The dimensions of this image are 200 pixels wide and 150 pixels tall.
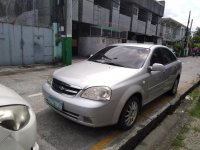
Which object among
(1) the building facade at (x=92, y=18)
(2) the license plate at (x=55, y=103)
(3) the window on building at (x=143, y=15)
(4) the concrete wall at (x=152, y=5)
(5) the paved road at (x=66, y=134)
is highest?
(4) the concrete wall at (x=152, y=5)

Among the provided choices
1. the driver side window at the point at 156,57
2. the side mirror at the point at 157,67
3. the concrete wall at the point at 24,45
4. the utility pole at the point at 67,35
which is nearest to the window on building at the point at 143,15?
the utility pole at the point at 67,35

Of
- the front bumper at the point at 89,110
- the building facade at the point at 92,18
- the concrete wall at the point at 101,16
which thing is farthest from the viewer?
the concrete wall at the point at 101,16

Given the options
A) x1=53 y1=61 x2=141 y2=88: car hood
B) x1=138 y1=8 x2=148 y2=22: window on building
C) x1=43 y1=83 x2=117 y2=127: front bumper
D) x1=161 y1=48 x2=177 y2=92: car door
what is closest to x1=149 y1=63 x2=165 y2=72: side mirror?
x1=53 y1=61 x2=141 y2=88: car hood

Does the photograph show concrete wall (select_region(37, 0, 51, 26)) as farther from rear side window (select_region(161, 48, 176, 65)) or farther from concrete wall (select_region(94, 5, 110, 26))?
rear side window (select_region(161, 48, 176, 65))

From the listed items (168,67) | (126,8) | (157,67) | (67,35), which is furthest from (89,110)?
(126,8)

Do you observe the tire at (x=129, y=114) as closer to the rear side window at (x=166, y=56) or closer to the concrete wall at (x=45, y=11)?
the rear side window at (x=166, y=56)

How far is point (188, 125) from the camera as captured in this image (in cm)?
399

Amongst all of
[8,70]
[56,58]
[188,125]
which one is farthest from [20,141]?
[56,58]

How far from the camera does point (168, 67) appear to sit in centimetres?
490

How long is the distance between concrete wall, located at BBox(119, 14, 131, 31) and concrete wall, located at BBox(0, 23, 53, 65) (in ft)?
41.8

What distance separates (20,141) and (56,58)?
10.6 meters

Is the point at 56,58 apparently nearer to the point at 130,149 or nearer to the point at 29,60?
the point at 29,60

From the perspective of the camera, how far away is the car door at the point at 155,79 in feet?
13.1

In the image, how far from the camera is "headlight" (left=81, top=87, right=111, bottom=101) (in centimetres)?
291
